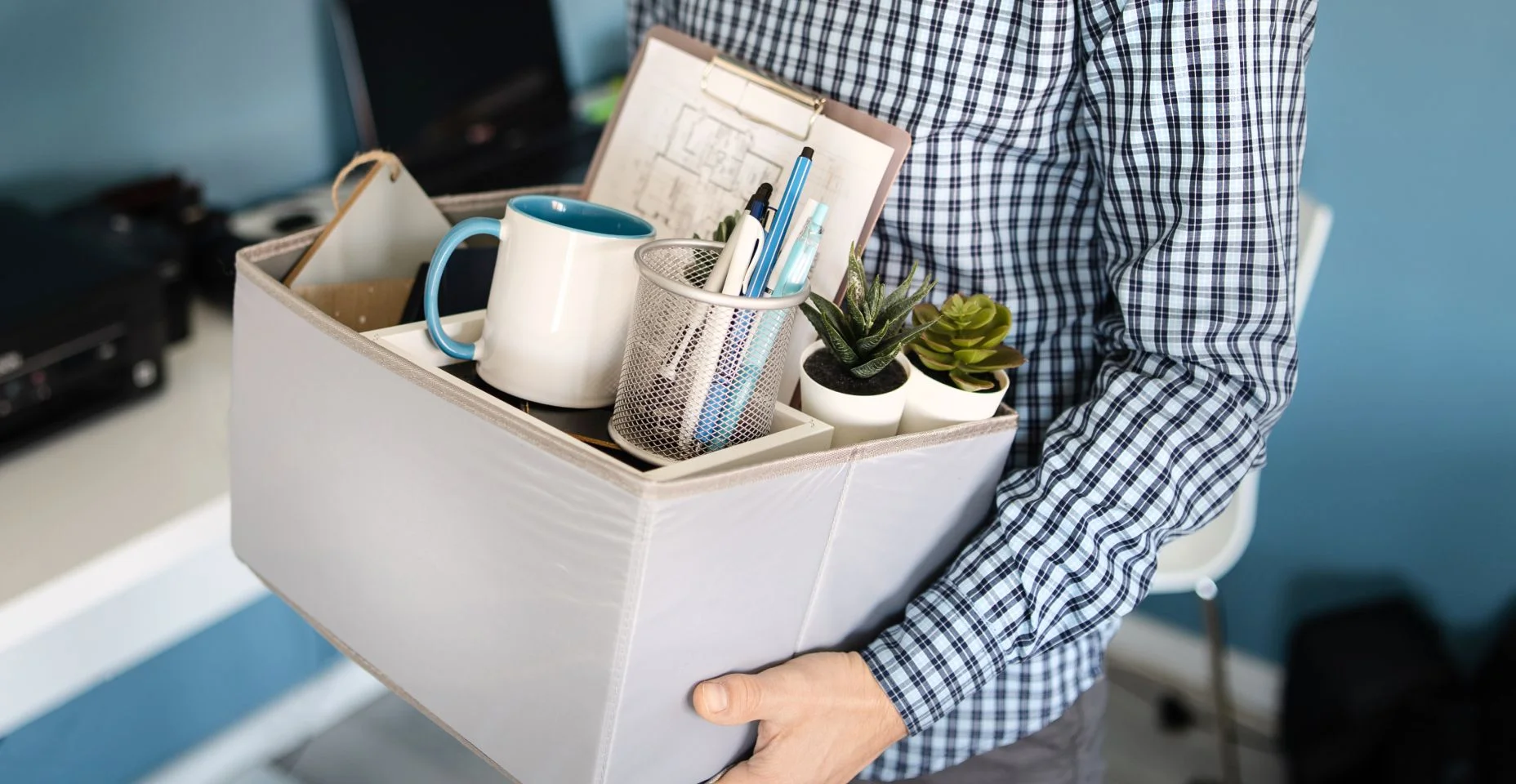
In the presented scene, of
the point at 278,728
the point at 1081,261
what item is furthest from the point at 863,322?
the point at 278,728

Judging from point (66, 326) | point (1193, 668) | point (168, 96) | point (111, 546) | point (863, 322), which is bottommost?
point (1193, 668)

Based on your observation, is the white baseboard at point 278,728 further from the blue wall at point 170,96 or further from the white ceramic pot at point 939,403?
the white ceramic pot at point 939,403

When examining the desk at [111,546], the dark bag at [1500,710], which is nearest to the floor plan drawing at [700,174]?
the desk at [111,546]

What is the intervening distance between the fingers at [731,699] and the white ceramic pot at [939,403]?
18 centimetres

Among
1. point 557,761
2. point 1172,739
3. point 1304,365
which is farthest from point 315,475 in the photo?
point 1172,739

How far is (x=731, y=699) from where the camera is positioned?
0.55m

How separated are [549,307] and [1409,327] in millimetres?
1569

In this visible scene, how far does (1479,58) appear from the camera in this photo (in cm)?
152

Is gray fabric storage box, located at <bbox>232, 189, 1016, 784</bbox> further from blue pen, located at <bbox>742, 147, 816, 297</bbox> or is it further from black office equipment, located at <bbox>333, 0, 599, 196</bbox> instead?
black office equipment, located at <bbox>333, 0, 599, 196</bbox>

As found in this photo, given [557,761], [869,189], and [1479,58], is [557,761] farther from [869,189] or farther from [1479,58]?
[1479,58]

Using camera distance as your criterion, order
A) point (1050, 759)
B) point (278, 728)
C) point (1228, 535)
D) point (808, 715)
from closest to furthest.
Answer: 1. point (808, 715)
2. point (1050, 759)
3. point (1228, 535)
4. point (278, 728)

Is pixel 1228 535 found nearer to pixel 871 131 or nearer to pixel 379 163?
pixel 871 131

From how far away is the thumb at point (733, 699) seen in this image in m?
0.54

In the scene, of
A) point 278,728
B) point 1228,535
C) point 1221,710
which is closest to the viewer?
point 1228,535
